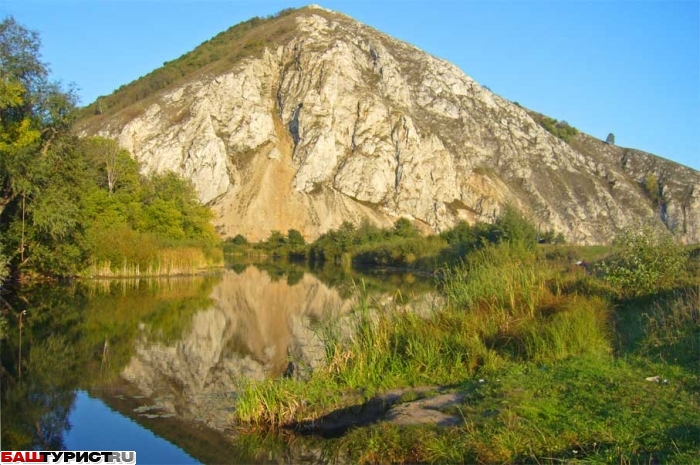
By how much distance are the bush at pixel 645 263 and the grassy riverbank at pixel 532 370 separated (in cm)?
5

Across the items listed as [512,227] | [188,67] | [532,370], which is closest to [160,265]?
[512,227]

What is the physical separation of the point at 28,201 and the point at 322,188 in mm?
76349

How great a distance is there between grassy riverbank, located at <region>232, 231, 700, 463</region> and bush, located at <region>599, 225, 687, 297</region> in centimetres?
5

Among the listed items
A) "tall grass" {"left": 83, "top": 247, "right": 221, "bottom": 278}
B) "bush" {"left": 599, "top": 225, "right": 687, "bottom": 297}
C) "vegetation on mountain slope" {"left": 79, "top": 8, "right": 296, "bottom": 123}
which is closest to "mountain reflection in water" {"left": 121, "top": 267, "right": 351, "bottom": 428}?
"bush" {"left": 599, "top": 225, "right": 687, "bottom": 297}

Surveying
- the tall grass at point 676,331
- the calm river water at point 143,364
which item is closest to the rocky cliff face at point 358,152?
the calm river water at point 143,364

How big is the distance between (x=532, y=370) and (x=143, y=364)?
29.6 feet

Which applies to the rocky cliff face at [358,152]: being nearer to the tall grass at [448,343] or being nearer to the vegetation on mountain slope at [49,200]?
the vegetation on mountain slope at [49,200]

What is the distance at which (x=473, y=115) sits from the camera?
121m

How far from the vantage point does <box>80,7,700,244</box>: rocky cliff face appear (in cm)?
9906

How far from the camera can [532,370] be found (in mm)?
9531

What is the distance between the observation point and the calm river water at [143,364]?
356 inches

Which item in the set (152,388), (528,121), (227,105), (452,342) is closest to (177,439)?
(152,388)

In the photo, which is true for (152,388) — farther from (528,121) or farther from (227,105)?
(528,121)

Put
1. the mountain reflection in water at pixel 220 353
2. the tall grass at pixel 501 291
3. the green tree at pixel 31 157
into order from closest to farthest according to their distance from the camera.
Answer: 1. the mountain reflection in water at pixel 220 353
2. the tall grass at pixel 501 291
3. the green tree at pixel 31 157
